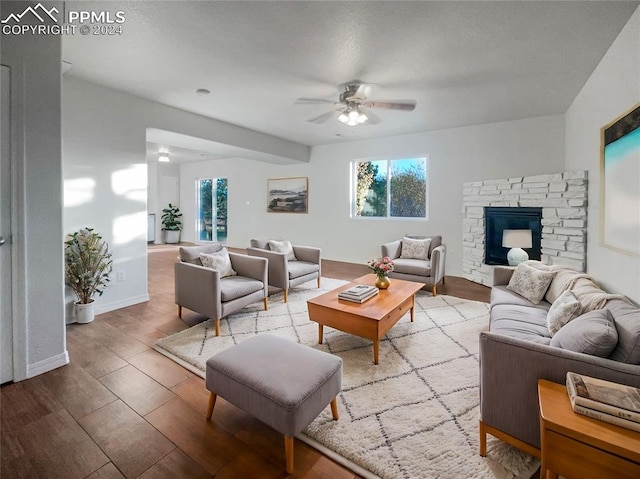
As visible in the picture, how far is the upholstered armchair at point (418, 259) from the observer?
4.18 meters

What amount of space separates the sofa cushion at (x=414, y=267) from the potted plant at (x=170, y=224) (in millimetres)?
7750

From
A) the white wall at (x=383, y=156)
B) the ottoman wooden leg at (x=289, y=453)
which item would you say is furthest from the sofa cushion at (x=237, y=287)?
the white wall at (x=383, y=156)

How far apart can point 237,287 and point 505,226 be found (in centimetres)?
411

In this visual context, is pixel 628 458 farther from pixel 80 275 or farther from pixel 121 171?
pixel 121 171

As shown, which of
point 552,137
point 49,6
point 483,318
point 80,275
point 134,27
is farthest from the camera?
point 552,137

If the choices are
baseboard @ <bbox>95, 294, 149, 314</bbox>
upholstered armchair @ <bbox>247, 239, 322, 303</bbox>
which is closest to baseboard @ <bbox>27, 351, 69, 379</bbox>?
baseboard @ <bbox>95, 294, 149, 314</bbox>

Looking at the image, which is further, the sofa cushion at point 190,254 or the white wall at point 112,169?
the sofa cushion at point 190,254

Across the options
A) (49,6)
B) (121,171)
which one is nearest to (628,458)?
(49,6)

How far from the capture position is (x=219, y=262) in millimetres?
3484

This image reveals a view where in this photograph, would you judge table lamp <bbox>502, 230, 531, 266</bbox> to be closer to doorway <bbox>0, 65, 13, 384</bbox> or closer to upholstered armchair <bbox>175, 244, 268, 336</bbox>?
upholstered armchair <bbox>175, 244, 268, 336</bbox>

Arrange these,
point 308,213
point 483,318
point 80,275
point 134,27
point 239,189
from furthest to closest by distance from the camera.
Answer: point 239,189 < point 308,213 < point 483,318 < point 80,275 < point 134,27

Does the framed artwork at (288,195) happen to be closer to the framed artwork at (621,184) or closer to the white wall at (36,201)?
the white wall at (36,201)

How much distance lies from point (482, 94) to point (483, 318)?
106 inches

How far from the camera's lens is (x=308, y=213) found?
7.23 meters
